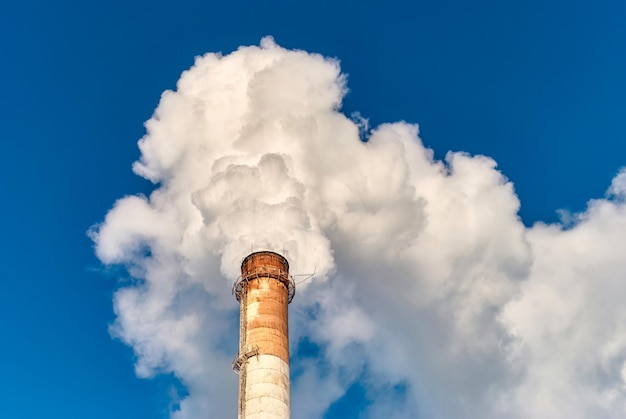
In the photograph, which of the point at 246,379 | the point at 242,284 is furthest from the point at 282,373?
the point at 242,284

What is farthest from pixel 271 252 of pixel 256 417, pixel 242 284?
pixel 256 417

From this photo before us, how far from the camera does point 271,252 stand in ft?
135

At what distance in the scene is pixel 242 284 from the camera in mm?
40250

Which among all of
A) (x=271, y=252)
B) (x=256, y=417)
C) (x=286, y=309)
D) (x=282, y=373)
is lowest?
(x=256, y=417)

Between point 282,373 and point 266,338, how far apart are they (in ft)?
6.45

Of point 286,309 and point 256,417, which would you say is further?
point 286,309

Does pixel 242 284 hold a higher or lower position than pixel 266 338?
higher

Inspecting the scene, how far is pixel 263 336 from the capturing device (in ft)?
123

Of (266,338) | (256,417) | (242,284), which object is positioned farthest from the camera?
(242,284)

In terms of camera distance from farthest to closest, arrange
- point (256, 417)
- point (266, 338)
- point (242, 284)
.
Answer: point (242, 284) < point (266, 338) < point (256, 417)

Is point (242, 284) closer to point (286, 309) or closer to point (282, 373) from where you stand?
point (286, 309)

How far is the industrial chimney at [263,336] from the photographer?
3559 cm

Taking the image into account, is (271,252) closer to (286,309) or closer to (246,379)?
(286,309)

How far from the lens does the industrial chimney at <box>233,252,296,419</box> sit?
35.6 m
